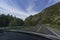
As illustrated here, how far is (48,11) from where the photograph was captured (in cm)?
10706

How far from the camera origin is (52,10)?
105812mm

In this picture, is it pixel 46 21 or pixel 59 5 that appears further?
pixel 59 5

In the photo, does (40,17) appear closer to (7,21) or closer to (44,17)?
(44,17)

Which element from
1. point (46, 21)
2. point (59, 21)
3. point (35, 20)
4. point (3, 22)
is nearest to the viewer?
point (59, 21)

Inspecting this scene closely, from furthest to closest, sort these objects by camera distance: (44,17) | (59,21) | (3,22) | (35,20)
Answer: (3,22) < (35,20) < (44,17) < (59,21)

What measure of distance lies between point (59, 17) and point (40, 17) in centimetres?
2492

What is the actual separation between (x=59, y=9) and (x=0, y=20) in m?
68.6

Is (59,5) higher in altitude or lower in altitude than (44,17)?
higher

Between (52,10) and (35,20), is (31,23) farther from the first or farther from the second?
(52,10)

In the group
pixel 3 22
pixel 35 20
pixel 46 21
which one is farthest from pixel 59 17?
pixel 3 22

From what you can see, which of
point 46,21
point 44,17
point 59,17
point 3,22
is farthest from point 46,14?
point 3,22

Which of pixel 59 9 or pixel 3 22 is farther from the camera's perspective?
pixel 3 22

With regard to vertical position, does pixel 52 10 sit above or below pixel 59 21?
above

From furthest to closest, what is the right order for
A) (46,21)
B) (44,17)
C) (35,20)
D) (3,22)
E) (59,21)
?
(3,22) < (35,20) < (44,17) < (46,21) < (59,21)
